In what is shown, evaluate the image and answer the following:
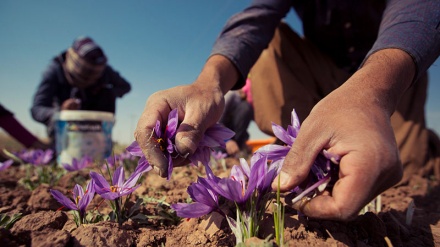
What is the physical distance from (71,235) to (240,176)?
463mm

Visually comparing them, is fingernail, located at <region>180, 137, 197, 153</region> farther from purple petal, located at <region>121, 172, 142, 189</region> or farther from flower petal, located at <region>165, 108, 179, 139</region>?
purple petal, located at <region>121, 172, 142, 189</region>

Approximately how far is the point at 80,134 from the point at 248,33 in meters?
1.67

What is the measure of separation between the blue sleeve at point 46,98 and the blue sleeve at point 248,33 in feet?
9.98

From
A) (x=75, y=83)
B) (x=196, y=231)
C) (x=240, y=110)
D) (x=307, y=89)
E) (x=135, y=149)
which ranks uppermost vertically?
(x=75, y=83)

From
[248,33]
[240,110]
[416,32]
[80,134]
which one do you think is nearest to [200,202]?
[416,32]

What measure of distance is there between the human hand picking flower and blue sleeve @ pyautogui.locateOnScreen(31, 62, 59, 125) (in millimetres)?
3398

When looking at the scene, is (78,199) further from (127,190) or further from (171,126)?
(171,126)

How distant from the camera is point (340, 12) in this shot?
2.34 metres

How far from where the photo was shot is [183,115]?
1.00m

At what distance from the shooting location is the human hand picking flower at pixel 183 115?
2.78 ft

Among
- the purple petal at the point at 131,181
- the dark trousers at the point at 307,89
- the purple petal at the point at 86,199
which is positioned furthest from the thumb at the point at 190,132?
the dark trousers at the point at 307,89

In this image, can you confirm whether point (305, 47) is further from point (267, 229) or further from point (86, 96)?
point (86, 96)

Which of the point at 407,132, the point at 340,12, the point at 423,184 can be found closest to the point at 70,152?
the point at 340,12

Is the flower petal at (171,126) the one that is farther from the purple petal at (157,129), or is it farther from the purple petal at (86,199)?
the purple petal at (86,199)
